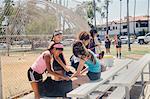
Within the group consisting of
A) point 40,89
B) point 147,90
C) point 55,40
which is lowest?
point 147,90

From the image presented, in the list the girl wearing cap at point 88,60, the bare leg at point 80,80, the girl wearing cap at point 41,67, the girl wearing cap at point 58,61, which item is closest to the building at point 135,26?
the bare leg at point 80,80

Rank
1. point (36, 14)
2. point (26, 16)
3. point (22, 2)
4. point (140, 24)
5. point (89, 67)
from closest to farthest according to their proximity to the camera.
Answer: point (89, 67) → point (22, 2) → point (26, 16) → point (36, 14) → point (140, 24)

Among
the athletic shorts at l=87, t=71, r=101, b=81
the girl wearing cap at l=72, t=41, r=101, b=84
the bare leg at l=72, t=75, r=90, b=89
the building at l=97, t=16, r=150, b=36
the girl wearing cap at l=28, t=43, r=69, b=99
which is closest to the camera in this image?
the girl wearing cap at l=28, t=43, r=69, b=99

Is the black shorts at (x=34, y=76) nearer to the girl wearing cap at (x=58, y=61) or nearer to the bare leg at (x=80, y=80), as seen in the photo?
the girl wearing cap at (x=58, y=61)

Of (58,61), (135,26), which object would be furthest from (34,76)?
(135,26)

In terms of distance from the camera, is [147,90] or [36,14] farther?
[36,14]

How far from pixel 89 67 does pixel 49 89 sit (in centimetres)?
91

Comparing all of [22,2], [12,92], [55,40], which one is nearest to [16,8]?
[22,2]

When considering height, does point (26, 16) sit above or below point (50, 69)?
above

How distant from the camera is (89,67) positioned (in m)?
6.49

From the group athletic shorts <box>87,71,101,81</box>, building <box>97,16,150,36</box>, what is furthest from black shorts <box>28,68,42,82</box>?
building <box>97,16,150,36</box>

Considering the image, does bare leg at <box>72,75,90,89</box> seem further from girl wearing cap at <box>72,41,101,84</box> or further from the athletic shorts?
the athletic shorts

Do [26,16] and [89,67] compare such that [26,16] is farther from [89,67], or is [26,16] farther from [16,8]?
[89,67]

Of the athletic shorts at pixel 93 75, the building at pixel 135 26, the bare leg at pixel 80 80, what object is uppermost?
Answer: the building at pixel 135 26
